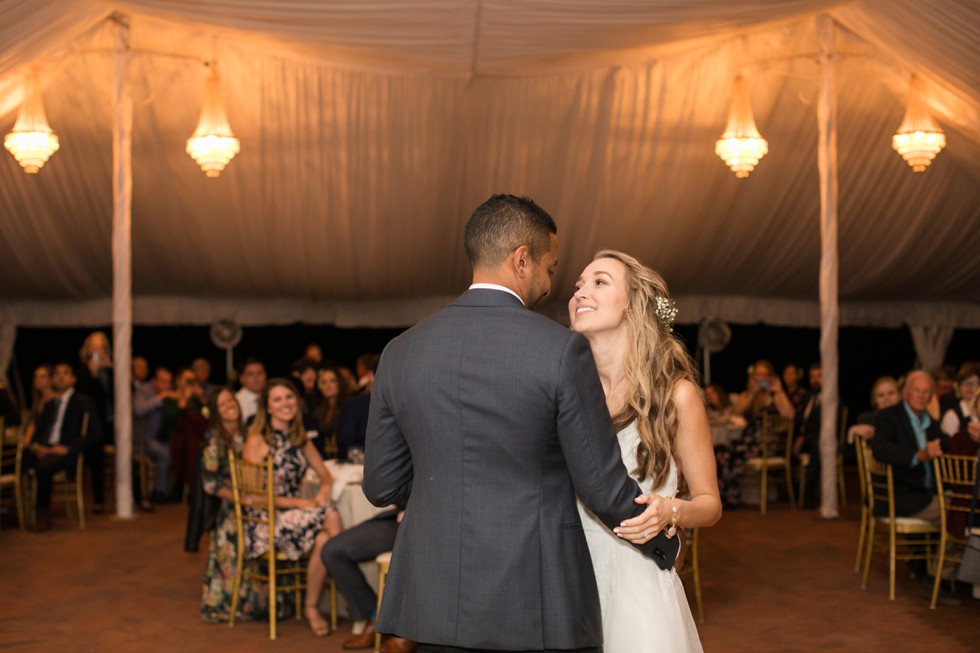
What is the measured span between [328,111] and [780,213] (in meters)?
4.78

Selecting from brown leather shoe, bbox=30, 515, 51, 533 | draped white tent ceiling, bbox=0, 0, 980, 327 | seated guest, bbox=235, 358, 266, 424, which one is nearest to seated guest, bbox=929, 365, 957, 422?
draped white tent ceiling, bbox=0, 0, 980, 327

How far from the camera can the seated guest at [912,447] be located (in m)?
6.12

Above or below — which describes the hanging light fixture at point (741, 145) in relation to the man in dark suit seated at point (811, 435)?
above

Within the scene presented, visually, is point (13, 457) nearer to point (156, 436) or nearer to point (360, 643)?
point (156, 436)

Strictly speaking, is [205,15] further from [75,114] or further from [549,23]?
[75,114]

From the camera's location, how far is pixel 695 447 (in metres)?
2.61

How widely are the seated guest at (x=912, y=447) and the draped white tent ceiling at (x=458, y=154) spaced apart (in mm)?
2210

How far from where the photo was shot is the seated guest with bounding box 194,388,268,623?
5.64m

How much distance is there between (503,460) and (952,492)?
4347 millimetres

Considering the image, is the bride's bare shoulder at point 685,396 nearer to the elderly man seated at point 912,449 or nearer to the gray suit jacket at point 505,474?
the gray suit jacket at point 505,474

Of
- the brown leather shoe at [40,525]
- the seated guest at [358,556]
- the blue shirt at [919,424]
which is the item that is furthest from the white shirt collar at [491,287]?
the brown leather shoe at [40,525]

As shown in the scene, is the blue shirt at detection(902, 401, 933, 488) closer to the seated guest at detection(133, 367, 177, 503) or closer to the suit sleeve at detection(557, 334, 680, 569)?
the suit sleeve at detection(557, 334, 680, 569)

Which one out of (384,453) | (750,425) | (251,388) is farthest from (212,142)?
(384,453)

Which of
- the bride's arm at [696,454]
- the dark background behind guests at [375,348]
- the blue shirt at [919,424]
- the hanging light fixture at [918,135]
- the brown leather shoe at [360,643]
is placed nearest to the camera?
the bride's arm at [696,454]
